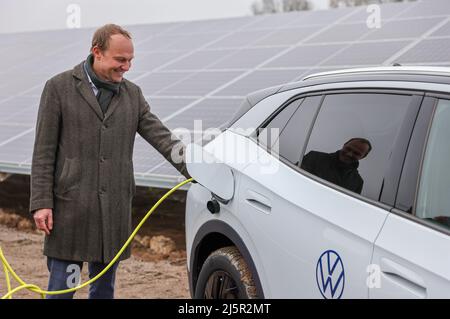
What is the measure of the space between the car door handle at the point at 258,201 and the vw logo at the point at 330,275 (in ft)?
1.73

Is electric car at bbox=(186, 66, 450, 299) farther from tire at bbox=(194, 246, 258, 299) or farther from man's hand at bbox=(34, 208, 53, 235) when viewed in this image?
man's hand at bbox=(34, 208, 53, 235)

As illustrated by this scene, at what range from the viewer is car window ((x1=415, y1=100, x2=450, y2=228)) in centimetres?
264

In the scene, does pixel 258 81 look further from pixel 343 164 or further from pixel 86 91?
pixel 343 164

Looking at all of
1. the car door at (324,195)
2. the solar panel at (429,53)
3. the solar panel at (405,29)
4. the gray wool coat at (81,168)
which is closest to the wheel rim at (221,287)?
the car door at (324,195)

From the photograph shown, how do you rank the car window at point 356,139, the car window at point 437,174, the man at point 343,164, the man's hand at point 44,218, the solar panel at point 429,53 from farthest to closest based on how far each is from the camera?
the solar panel at point 429,53
the man's hand at point 44,218
the man at point 343,164
the car window at point 356,139
the car window at point 437,174

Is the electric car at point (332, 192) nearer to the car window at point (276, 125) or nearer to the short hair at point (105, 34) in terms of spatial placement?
the car window at point (276, 125)

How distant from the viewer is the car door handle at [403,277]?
2.50m

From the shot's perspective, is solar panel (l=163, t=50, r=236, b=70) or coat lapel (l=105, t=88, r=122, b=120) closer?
coat lapel (l=105, t=88, r=122, b=120)

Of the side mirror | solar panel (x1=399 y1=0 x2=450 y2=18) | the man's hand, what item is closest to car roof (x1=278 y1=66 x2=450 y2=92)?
the side mirror

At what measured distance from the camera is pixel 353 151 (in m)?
3.19

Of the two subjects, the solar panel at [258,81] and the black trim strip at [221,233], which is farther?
the solar panel at [258,81]

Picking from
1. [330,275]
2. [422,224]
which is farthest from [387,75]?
[330,275]
